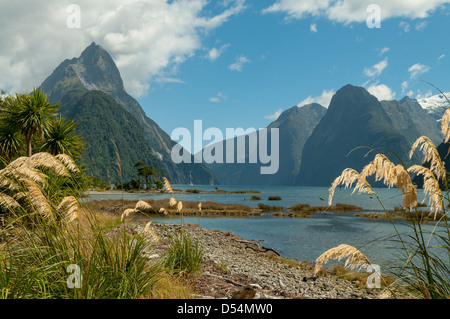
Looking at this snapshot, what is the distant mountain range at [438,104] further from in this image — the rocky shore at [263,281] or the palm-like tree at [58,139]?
the palm-like tree at [58,139]

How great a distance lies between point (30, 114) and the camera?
582 inches

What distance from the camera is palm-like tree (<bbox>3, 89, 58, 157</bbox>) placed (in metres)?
14.7

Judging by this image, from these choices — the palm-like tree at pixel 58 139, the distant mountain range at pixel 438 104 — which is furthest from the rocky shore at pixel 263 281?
the palm-like tree at pixel 58 139

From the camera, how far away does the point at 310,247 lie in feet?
63.3

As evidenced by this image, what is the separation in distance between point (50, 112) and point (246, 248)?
41.8ft

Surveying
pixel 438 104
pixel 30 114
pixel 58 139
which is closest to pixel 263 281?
pixel 438 104

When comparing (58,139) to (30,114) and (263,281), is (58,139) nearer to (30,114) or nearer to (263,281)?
(30,114)

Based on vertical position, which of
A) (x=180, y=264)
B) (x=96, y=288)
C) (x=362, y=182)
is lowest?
(x=180, y=264)

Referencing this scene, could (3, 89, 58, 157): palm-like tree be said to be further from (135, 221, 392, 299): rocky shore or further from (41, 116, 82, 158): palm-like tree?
(135, 221, 392, 299): rocky shore

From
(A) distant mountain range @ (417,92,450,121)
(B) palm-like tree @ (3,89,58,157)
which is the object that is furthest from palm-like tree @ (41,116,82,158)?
(A) distant mountain range @ (417,92,450,121)

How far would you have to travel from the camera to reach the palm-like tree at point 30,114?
580 inches
